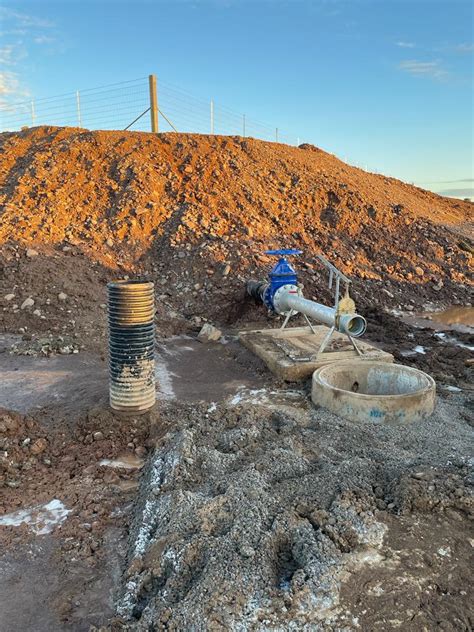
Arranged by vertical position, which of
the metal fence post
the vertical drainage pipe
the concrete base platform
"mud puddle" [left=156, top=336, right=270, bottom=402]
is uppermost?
the metal fence post

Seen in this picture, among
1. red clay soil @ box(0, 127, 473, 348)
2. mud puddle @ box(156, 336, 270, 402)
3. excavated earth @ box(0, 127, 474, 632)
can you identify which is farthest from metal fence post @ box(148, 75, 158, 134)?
mud puddle @ box(156, 336, 270, 402)

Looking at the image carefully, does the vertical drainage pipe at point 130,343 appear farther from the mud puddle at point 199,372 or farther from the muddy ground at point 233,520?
the mud puddle at point 199,372

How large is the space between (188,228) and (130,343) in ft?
25.6

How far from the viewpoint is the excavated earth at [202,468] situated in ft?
9.95

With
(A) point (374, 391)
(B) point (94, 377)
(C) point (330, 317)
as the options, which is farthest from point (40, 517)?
(A) point (374, 391)

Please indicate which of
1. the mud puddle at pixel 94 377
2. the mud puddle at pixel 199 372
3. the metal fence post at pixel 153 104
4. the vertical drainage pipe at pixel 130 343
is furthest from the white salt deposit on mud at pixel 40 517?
the metal fence post at pixel 153 104

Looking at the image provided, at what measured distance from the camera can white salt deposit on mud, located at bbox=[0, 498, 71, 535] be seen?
4070 millimetres

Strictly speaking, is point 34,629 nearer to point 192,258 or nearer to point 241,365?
point 241,365

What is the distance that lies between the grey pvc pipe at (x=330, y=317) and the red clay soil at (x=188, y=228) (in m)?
2.67

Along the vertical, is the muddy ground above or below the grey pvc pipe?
below

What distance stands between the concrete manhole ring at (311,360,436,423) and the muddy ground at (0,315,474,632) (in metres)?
0.18

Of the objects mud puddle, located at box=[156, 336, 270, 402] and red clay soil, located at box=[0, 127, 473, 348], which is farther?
red clay soil, located at box=[0, 127, 473, 348]

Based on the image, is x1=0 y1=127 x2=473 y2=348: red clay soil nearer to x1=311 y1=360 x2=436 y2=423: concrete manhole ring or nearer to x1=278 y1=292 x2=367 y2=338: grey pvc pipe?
x1=278 y1=292 x2=367 y2=338: grey pvc pipe

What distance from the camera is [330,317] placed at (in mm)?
6672
